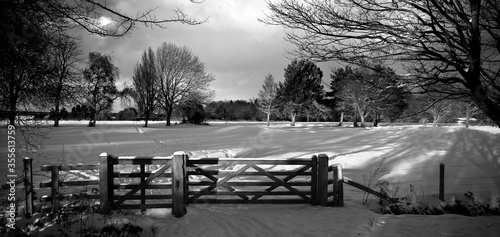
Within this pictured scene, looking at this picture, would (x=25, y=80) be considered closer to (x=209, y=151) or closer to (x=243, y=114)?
(x=209, y=151)

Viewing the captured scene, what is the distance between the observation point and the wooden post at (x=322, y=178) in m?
6.00

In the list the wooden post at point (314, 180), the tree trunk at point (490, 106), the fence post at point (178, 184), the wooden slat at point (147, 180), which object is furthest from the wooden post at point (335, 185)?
the wooden slat at point (147, 180)

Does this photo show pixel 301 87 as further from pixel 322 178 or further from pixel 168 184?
pixel 168 184

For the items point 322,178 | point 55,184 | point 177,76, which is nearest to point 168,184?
point 55,184

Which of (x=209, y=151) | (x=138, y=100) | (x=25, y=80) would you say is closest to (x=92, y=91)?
(x=138, y=100)

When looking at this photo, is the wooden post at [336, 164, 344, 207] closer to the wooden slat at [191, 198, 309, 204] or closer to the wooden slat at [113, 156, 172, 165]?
the wooden slat at [191, 198, 309, 204]

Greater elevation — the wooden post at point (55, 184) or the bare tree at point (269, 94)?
the bare tree at point (269, 94)

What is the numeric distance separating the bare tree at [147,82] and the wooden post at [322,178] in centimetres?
3406

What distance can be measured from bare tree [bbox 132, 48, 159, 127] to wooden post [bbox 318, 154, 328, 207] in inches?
1341

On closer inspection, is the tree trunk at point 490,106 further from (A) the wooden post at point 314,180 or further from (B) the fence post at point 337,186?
(A) the wooden post at point 314,180

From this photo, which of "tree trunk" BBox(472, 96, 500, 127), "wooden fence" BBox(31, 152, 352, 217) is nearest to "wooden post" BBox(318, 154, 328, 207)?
"wooden fence" BBox(31, 152, 352, 217)

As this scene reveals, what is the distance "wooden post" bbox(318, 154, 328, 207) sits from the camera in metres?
6.00

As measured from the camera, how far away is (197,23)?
430 centimetres

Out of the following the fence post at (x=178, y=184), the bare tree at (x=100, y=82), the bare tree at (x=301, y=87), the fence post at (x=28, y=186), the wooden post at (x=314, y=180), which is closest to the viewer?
the fence post at (x=28, y=186)
